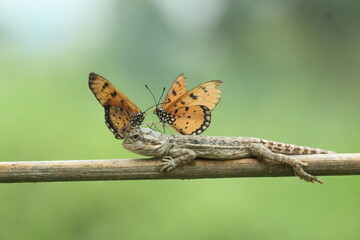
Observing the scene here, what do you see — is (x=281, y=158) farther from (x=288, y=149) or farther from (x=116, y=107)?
(x=116, y=107)

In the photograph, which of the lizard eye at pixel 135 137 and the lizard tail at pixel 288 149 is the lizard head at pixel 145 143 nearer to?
the lizard eye at pixel 135 137

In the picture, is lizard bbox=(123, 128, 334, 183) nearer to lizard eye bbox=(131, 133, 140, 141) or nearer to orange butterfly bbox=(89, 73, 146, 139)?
lizard eye bbox=(131, 133, 140, 141)

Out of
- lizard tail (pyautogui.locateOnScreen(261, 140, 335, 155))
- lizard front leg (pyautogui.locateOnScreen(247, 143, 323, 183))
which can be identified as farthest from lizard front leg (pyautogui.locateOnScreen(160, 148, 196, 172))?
lizard tail (pyautogui.locateOnScreen(261, 140, 335, 155))

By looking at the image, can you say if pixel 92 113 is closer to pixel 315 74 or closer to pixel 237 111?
pixel 237 111

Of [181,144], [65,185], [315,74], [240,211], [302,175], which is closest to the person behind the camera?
[302,175]

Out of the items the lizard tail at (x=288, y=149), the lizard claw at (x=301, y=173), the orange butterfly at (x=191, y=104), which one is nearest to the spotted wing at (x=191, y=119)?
the orange butterfly at (x=191, y=104)

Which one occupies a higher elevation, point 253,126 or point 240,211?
point 253,126
